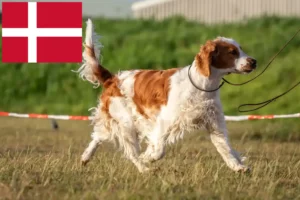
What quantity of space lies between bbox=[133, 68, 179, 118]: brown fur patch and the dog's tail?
2.12ft

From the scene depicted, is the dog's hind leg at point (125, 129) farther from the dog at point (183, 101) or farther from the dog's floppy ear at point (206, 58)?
the dog's floppy ear at point (206, 58)

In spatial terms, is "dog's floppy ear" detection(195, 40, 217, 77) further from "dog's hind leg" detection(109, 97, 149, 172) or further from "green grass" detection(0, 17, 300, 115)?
"green grass" detection(0, 17, 300, 115)

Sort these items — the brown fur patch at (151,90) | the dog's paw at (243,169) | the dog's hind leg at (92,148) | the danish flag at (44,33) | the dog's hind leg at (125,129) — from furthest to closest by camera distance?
A: the danish flag at (44,33) → the dog's hind leg at (92,148) → the dog's hind leg at (125,129) → the brown fur patch at (151,90) → the dog's paw at (243,169)

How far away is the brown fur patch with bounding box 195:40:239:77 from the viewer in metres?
7.99

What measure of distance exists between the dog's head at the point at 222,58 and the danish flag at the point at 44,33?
1629 centimetres

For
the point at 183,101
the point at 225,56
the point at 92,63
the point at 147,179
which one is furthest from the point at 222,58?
the point at 92,63

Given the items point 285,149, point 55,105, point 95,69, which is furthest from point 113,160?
point 55,105

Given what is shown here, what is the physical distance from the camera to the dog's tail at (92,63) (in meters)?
9.19

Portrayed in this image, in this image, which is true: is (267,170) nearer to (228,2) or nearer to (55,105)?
(55,105)

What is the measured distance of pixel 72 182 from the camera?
7.04 meters

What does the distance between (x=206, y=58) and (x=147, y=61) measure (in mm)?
15669

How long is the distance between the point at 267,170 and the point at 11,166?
241cm

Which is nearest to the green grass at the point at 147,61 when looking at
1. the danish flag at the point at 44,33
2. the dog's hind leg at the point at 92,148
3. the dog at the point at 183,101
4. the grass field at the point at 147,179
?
the danish flag at the point at 44,33

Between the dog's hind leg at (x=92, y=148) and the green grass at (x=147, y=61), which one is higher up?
the dog's hind leg at (x=92, y=148)
